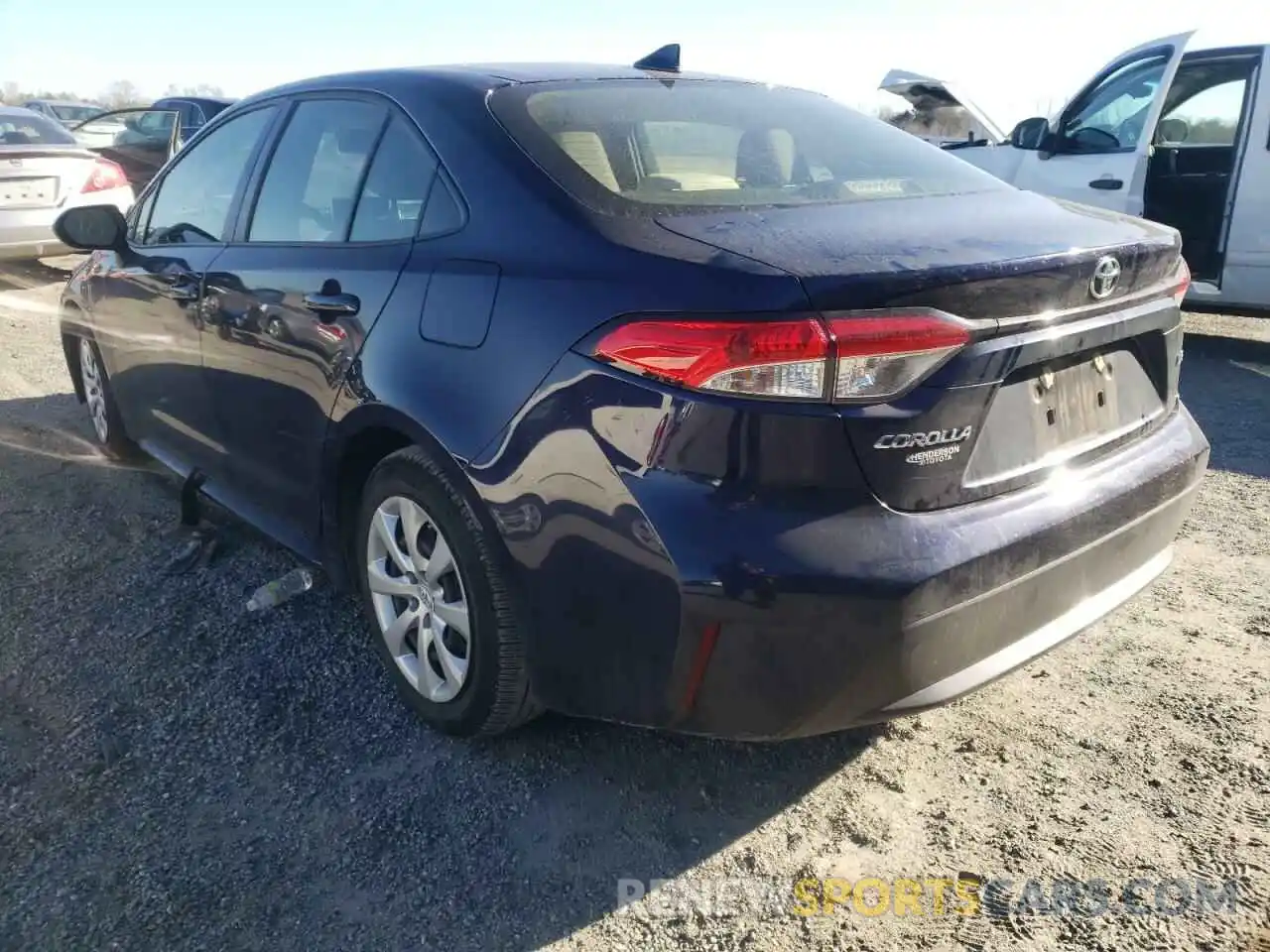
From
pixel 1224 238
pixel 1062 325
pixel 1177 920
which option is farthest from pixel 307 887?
pixel 1224 238

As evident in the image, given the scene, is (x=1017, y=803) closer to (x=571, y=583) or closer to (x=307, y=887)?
(x=571, y=583)

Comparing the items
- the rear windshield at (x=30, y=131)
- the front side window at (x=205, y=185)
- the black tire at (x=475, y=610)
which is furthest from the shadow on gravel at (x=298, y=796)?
the rear windshield at (x=30, y=131)

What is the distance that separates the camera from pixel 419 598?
102 inches

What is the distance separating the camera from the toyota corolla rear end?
187 cm

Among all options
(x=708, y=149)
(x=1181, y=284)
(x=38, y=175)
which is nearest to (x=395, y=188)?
(x=708, y=149)

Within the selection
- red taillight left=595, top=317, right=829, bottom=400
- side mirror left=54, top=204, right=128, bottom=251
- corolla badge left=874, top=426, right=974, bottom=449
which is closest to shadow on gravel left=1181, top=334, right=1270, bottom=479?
corolla badge left=874, top=426, right=974, bottom=449

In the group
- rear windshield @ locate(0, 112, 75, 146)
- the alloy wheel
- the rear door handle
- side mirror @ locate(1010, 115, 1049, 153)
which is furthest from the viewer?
rear windshield @ locate(0, 112, 75, 146)

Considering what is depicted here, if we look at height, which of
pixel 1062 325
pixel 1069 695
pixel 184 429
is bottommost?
pixel 1069 695

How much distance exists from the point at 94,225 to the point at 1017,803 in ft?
12.1

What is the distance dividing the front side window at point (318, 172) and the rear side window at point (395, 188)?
6cm

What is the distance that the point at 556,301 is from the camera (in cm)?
209

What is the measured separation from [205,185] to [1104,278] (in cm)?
295

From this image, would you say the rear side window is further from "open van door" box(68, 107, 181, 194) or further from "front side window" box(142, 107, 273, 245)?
"open van door" box(68, 107, 181, 194)

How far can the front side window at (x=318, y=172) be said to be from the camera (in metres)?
2.84
